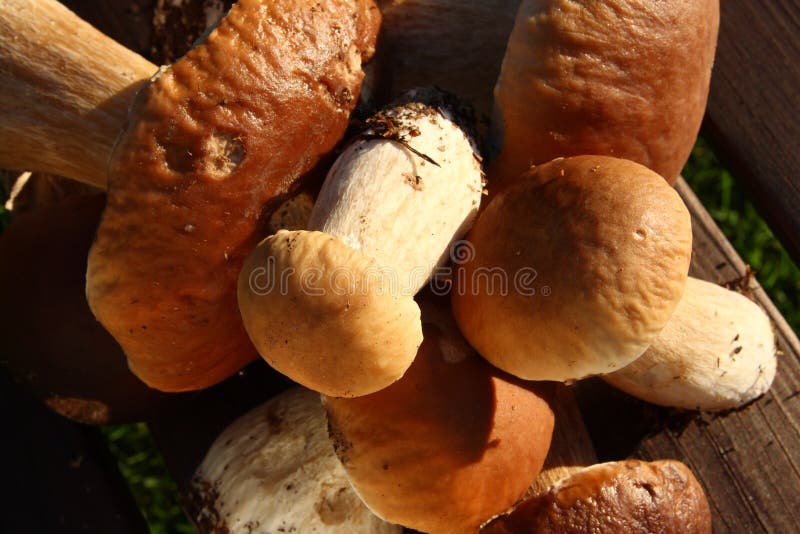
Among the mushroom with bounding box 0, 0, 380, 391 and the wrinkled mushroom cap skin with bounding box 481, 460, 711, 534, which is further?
the wrinkled mushroom cap skin with bounding box 481, 460, 711, 534

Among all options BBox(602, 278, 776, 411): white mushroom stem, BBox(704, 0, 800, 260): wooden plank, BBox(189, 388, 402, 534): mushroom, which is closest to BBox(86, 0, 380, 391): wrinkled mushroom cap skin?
BBox(189, 388, 402, 534): mushroom

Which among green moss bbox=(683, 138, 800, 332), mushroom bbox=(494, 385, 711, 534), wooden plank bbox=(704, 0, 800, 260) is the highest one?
wooden plank bbox=(704, 0, 800, 260)

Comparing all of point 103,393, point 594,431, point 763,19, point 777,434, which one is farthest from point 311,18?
point 777,434

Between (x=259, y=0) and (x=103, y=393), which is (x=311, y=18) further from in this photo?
(x=103, y=393)

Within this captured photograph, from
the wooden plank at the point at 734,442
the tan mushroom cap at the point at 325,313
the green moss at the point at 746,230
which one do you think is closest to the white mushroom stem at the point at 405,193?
the tan mushroom cap at the point at 325,313

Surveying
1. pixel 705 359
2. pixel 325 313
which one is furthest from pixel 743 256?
pixel 325 313

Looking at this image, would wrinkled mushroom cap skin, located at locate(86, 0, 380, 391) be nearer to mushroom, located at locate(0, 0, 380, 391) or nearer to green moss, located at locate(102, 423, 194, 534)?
mushroom, located at locate(0, 0, 380, 391)
